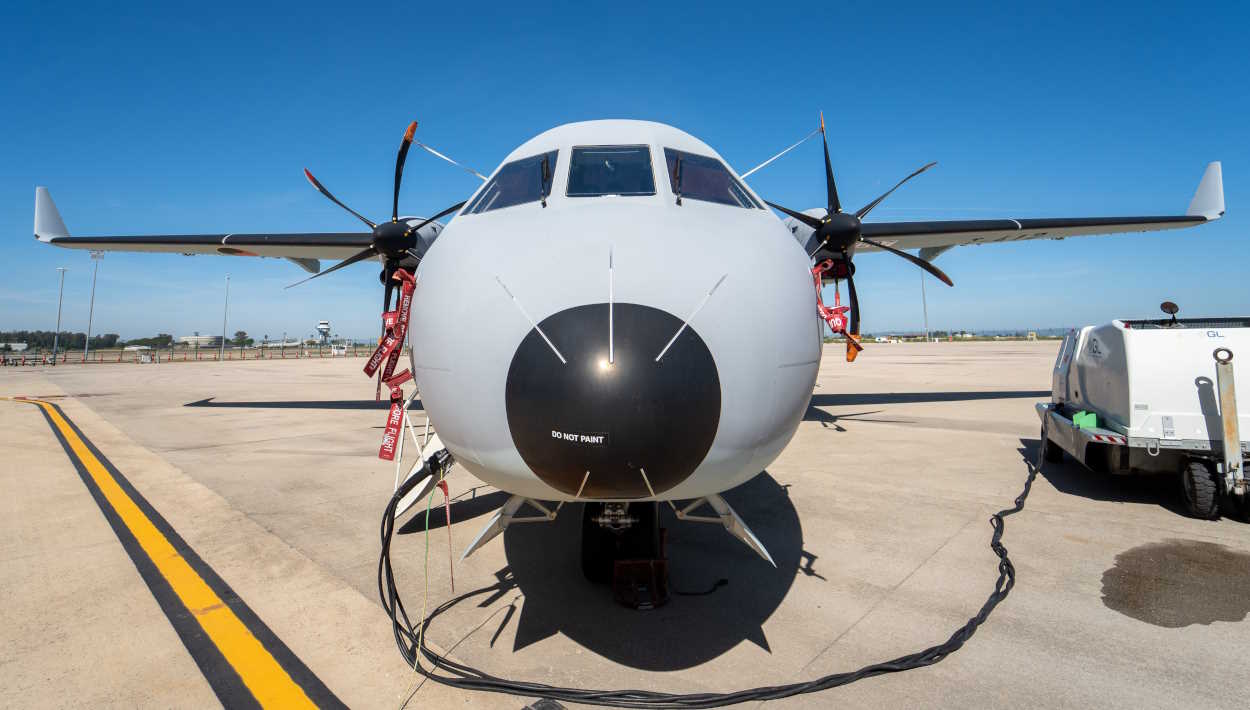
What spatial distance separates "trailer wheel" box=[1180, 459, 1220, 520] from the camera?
521 centimetres

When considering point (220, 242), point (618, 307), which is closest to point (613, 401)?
point (618, 307)

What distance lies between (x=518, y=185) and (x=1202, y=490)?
6718mm

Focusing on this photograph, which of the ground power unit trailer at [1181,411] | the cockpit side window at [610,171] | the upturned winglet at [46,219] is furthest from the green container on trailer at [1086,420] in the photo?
the upturned winglet at [46,219]

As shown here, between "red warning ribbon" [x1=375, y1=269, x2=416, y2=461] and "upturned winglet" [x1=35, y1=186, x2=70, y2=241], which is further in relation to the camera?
"upturned winglet" [x1=35, y1=186, x2=70, y2=241]

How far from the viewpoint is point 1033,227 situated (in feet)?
34.9

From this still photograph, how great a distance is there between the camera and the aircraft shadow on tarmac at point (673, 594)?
10.7 ft

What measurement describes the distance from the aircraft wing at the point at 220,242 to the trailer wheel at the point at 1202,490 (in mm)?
10722

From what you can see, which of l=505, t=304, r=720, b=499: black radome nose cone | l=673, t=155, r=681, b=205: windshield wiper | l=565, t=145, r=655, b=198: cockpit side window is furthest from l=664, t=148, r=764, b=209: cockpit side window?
l=505, t=304, r=720, b=499: black radome nose cone

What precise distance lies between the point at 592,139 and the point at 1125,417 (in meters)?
5.83

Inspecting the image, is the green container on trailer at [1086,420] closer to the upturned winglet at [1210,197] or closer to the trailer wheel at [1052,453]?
the trailer wheel at [1052,453]

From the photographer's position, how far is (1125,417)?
18.1ft

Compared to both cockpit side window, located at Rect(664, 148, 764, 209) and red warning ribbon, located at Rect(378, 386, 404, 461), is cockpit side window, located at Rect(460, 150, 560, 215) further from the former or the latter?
red warning ribbon, located at Rect(378, 386, 404, 461)

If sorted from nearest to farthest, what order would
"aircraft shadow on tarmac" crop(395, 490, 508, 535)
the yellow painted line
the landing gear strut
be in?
the yellow painted line < the landing gear strut < "aircraft shadow on tarmac" crop(395, 490, 508, 535)

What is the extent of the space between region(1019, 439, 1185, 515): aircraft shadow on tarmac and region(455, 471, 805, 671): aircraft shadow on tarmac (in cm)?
364
